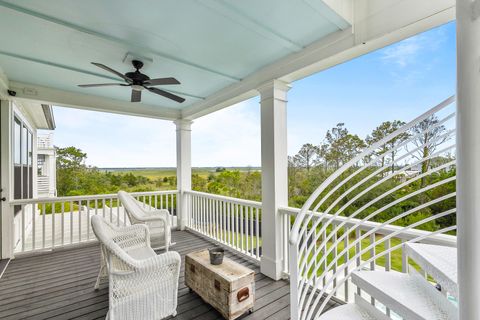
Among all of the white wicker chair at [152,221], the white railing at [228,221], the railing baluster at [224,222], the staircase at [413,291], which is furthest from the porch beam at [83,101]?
the staircase at [413,291]

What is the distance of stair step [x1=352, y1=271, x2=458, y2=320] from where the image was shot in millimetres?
1205

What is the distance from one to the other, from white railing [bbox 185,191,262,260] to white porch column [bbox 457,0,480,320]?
2.41m

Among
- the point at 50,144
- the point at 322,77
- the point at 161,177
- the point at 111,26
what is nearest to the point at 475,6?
Answer: the point at 111,26

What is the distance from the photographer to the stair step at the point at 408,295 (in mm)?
1205

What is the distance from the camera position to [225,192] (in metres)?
6.88

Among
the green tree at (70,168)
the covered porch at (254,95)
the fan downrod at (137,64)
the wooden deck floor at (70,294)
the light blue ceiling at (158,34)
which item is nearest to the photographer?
the covered porch at (254,95)

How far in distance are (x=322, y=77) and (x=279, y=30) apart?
275 centimetres

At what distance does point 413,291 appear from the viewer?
1.41 metres

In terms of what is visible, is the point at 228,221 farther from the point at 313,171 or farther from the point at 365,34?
the point at 365,34

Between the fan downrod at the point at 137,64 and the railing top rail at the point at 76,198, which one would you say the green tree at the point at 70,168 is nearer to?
the railing top rail at the point at 76,198

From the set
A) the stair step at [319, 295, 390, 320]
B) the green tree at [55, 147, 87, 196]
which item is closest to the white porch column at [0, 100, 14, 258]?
the green tree at [55, 147, 87, 196]

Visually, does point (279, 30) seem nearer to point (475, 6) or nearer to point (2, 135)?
point (475, 6)

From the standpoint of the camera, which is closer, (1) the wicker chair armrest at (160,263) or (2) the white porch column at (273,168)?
(1) the wicker chair armrest at (160,263)

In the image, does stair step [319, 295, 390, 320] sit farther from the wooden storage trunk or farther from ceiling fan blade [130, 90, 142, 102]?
ceiling fan blade [130, 90, 142, 102]
